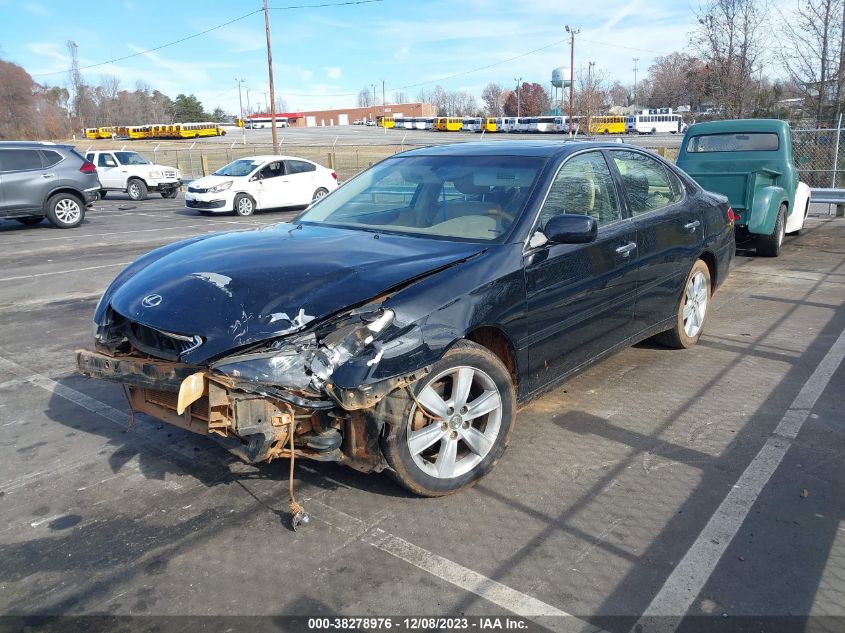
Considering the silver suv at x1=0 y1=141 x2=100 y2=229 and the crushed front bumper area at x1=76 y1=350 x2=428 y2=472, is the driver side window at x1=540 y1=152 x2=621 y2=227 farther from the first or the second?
the silver suv at x1=0 y1=141 x2=100 y2=229

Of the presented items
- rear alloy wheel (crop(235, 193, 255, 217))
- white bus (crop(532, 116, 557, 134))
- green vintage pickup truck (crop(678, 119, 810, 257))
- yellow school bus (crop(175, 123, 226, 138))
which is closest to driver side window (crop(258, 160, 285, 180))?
rear alloy wheel (crop(235, 193, 255, 217))

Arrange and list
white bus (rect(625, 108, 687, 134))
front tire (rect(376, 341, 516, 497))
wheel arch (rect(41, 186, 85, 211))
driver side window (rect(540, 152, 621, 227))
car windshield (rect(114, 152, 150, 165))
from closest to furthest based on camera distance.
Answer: front tire (rect(376, 341, 516, 497))
driver side window (rect(540, 152, 621, 227))
wheel arch (rect(41, 186, 85, 211))
car windshield (rect(114, 152, 150, 165))
white bus (rect(625, 108, 687, 134))

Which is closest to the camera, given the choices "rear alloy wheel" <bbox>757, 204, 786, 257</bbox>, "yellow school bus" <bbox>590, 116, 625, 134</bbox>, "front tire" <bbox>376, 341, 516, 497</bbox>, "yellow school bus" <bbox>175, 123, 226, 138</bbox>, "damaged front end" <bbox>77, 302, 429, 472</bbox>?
"damaged front end" <bbox>77, 302, 429, 472</bbox>

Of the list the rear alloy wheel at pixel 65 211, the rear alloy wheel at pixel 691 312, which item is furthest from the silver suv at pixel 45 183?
the rear alloy wheel at pixel 691 312

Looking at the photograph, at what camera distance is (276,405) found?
3.18m

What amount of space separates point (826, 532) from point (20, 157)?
55.4 feet

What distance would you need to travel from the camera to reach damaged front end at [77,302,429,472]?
10.2ft

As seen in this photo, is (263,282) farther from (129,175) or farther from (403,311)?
(129,175)

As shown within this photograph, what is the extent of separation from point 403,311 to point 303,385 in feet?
1.86

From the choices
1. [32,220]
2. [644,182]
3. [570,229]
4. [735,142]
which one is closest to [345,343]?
[570,229]

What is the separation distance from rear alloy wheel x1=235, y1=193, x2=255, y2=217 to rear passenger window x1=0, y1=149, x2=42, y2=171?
4874 mm

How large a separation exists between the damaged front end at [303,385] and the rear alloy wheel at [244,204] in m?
16.5

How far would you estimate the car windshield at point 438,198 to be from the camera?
13.8 ft

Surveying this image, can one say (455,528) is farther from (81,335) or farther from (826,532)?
(81,335)
